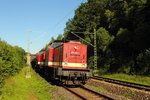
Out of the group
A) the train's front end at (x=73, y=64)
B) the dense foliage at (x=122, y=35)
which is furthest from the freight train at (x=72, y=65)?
the dense foliage at (x=122, y=35)

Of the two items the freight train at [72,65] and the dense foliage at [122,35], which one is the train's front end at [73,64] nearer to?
the freight train at [72,65]

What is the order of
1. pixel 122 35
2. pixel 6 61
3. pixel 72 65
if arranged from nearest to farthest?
1. pixel 72 65
2. pixel 6 61
3. pixel 122 35

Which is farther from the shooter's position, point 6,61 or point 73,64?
point 6,61

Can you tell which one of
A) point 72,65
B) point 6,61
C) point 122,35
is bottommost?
point 72,65

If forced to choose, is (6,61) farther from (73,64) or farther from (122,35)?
(122,35)

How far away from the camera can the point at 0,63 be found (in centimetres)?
1065

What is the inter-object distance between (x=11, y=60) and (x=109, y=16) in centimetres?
2534

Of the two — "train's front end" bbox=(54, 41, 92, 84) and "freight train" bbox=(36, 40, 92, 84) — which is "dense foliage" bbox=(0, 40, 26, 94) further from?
"train's front end" bbox=(54, 41, 92, 84)

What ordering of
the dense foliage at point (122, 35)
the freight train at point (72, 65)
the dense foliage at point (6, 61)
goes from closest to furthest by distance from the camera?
the dense foliage at point (6, 61) → the freight train at point (72, 65) → the dense foliage at point (122, 35)

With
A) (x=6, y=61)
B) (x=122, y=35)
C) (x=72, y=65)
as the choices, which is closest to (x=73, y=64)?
(x=72, y=65)

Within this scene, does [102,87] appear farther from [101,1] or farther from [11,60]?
[101,1]

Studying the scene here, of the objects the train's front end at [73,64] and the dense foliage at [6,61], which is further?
the train's front end at [73,64]

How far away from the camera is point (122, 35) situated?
99.2 ft

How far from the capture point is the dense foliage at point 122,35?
82.9 ft
